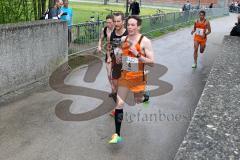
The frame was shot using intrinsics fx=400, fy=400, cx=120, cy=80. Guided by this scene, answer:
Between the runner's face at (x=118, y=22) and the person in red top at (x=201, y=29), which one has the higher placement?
the runner's face at (x=118, y=22)

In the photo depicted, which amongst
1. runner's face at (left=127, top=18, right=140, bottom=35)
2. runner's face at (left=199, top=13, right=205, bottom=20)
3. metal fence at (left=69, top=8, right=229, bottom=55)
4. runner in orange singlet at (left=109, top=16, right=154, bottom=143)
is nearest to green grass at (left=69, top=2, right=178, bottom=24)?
metal fence at (left=69, top=8, right=229, bottom=55)

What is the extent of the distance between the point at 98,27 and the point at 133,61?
764 cm

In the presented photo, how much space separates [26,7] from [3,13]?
0.92 meters

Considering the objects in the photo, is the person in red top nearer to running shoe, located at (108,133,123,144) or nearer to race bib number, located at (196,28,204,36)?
race bib number, located at (196,28,204,36)

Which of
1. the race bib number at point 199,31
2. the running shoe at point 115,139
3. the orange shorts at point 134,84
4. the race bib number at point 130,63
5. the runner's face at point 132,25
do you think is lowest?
the running shoe at point 115,139

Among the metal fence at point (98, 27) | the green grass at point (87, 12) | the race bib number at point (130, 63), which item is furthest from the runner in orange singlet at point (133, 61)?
the green grass at point (87, 12)

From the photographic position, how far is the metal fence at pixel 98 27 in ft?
40.4

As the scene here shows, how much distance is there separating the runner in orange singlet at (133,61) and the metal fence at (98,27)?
20.0ft

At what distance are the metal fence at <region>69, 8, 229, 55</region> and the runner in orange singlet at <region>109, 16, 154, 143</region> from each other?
6103 millimetres

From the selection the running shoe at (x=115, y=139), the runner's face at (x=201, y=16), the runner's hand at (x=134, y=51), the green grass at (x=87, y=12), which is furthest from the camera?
the green grass at (x=87, y=12)

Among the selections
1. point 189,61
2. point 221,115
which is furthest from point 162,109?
point 189,61

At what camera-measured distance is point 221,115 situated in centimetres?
495

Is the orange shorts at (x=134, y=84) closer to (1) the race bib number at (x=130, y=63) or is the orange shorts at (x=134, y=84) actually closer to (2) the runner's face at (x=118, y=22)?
(1) the race bib number at (x=130, y=63)

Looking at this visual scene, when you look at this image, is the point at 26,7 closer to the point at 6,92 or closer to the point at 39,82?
the point at 39,82
